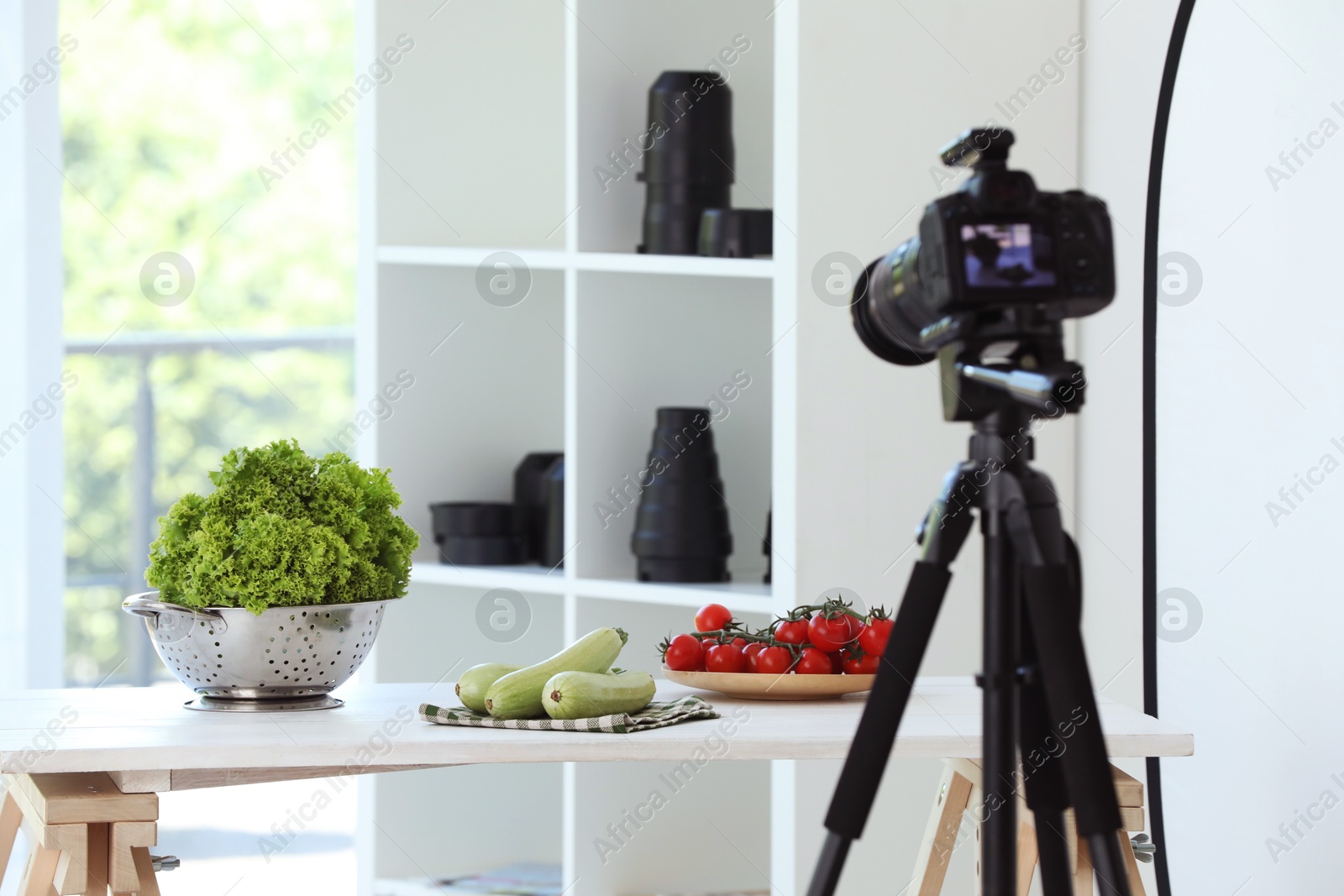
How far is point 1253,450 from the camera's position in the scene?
1.54m

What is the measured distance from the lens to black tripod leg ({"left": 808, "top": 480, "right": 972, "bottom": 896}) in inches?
37.4

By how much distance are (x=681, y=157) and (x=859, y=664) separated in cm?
110

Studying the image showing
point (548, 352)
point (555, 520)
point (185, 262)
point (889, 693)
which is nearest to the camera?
point (889, 693)

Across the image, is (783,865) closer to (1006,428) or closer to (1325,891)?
(1325,891)

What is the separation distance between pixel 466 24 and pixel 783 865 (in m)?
1.62

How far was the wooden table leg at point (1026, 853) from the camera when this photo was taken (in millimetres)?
1379

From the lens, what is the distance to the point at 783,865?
6.50ft

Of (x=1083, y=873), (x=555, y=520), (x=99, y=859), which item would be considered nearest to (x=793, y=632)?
(x=1083, y=873)

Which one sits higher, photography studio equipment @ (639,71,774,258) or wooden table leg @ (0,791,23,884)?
photography studio equipment @ (639,71,774,258)

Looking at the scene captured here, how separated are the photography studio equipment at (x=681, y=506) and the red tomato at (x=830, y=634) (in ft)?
2.45

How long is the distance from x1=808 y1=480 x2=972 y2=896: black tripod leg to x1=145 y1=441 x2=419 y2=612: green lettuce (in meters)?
0.63

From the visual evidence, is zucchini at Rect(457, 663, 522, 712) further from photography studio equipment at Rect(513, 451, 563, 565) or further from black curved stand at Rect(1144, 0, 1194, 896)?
photography studio equipment at Rect(513, 451, 563, 565)

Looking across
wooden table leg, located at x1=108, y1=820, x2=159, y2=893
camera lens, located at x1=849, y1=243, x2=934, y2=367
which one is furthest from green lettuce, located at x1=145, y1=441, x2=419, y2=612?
camera lens, located at x1=849, y1=243, x2=934, y2=367

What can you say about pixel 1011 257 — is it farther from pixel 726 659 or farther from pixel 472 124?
pixel 472 124
